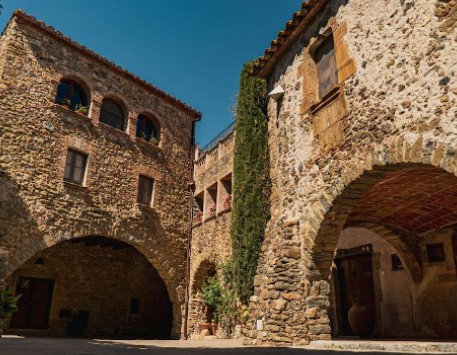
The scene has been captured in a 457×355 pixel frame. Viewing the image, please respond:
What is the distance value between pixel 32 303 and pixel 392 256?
1108cm

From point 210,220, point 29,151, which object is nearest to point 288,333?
point 210,220

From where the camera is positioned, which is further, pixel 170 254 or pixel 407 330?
pixel 170 254

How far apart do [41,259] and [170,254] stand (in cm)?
423

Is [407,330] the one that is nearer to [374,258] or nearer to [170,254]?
[374,258]

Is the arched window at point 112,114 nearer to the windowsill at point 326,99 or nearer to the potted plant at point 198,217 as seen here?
the potted plant at point 198,217

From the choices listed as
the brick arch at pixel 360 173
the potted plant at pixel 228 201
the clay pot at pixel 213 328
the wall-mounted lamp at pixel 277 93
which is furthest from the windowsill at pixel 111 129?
the brick arch at pixel 360 173

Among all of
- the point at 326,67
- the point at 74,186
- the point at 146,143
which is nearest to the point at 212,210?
the point at 146,143

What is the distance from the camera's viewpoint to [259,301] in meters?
7.86

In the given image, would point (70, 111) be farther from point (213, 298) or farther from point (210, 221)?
point (213, 298)

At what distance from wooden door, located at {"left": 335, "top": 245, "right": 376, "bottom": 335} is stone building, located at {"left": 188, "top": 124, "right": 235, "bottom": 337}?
3.43m

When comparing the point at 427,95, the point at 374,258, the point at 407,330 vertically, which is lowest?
the point at 407,330

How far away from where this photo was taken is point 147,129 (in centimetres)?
1466

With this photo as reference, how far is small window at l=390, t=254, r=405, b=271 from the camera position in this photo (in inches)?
398

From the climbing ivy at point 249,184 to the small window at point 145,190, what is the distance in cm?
424
